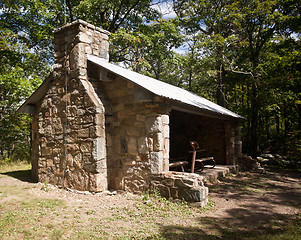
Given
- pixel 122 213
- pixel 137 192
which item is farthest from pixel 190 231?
pixel 137 192

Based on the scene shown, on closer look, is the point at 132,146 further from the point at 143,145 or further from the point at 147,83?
the point at 147,83

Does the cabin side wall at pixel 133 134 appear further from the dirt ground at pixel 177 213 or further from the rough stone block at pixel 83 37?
the rough stone block at pixel 83 37

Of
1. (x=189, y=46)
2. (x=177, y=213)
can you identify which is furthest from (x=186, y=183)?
(x=189, y=46)

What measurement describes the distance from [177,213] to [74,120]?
11.4ft

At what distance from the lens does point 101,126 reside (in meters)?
5.79

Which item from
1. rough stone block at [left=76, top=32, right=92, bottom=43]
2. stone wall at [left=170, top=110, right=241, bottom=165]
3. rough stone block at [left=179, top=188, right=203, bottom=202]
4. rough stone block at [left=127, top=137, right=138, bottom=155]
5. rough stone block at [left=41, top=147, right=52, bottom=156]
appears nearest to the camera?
rough stone block at [left=179, top=188, right=203, bottom=202]

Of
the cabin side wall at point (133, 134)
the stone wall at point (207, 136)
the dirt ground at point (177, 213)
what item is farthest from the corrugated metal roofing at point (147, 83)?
the stone wall at point (207, 136)

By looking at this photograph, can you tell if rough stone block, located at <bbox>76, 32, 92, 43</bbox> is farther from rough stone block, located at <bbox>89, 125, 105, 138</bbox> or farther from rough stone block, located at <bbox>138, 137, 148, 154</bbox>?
rough stone block, located at <bbox>138, 137, 148, 154</bbox>

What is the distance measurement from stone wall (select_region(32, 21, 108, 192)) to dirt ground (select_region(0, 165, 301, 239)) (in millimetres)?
483

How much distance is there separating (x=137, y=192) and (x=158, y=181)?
26.1 inches

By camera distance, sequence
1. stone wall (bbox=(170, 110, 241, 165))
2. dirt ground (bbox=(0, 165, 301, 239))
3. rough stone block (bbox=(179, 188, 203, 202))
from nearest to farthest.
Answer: dirt ground (bbox=(0, 165, 301, 239)) < rough stone block (bbox=(179, 188, 203, 202)) < stone wall (bbox=(170, 110, 241, 165))

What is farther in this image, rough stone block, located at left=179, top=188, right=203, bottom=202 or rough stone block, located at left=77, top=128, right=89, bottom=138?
rough stone block, located at left=77, top=128, right=89, bottom=138

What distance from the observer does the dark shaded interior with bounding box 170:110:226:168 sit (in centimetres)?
1022

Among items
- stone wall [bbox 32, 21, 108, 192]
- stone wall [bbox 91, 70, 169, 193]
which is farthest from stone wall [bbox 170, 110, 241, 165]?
stone wall [bbox 32, 21, 108, 192]
